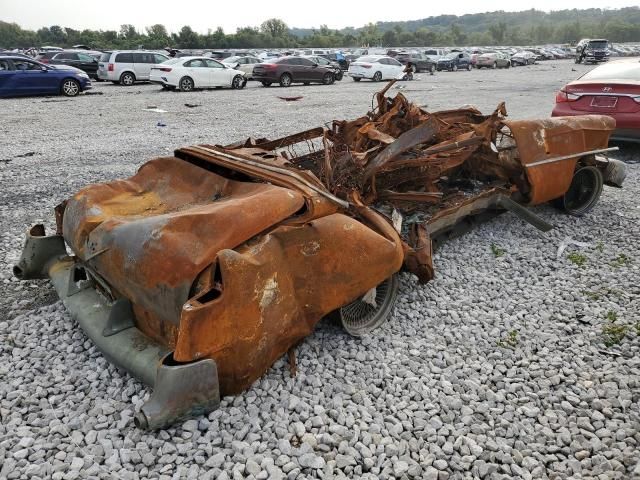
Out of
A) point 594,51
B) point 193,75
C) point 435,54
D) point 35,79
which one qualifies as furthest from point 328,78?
point 594,51

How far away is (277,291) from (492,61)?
37946 millimetres

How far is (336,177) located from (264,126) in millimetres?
7714

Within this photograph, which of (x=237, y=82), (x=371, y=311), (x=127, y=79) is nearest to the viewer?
(x=371, y=311)

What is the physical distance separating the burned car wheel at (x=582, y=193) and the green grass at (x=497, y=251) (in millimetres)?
1362

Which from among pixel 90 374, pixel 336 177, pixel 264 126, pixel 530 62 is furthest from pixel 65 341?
pixel 530 62

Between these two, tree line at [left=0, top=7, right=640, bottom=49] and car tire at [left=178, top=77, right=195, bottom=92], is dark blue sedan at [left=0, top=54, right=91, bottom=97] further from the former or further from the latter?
tree line at [left=0, top=7, right=640, bottom=49]

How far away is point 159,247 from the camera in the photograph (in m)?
2.57

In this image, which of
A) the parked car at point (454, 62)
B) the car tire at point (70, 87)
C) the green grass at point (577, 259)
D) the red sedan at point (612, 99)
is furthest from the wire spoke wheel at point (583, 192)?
the parked car at point (454, 62)

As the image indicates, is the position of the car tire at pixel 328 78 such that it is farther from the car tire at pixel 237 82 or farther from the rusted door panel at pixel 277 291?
the rusted door panel at pixel 277 291

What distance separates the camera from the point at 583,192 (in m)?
5.69

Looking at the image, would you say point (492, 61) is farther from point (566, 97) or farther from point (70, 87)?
point (566, 97)

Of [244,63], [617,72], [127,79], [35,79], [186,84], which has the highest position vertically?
[617,72]

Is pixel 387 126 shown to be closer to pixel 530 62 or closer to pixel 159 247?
pixel 159 247

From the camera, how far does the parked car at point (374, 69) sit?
23.7 m
